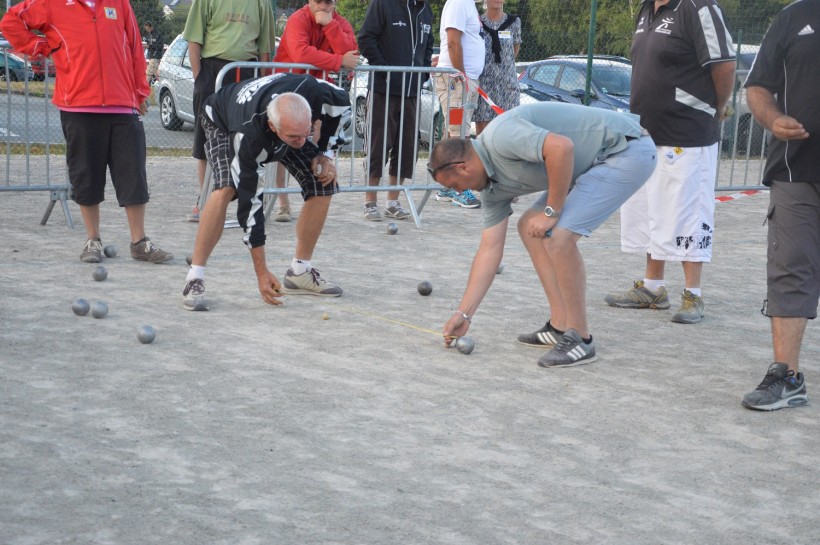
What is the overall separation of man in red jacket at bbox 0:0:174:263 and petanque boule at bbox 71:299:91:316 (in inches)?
62.3

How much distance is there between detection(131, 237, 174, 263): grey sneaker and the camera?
7.70m

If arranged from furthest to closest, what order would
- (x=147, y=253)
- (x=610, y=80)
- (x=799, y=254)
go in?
(x=610, y=80), (x=147, y=253), (x=799, y=254)

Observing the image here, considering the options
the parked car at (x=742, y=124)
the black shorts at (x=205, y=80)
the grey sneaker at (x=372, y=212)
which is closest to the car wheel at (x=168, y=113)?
the grey sneaker at (x=372, y=212)

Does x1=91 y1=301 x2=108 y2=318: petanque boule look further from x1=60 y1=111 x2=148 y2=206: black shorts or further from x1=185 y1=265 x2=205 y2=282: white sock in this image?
x1=60 y1=111 x2=148 y2=206: black shorts

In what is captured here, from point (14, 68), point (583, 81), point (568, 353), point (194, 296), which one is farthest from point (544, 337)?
point (583, 81)

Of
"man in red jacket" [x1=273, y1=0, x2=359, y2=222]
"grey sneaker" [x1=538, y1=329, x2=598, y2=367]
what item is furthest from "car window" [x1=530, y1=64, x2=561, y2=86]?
"grey sneaker" [x1=538, y1=329, x2=598, y2=367]

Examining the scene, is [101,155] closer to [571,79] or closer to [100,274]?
[100,274]

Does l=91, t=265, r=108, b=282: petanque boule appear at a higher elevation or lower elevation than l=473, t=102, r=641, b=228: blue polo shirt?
lower

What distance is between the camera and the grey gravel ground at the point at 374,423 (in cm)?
362

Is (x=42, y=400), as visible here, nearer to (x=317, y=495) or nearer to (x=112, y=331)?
(x=112, y=331)

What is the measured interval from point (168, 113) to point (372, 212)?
8377mm

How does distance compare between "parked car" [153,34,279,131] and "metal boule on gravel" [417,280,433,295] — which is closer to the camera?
"metal boule on gravel" [417,280,433,295]

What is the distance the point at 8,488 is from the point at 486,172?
8.59 ft

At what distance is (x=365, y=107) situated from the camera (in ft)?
34.8
